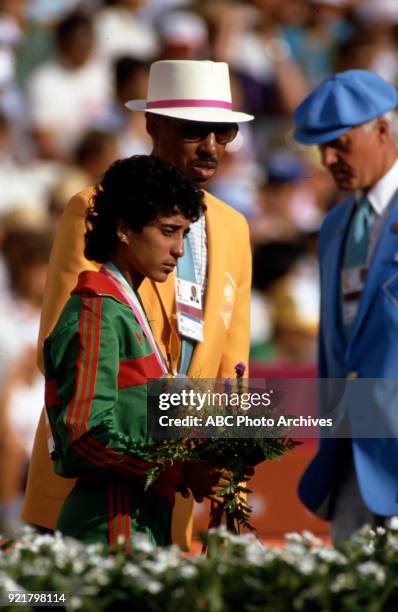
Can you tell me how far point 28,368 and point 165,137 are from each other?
98.3 inches

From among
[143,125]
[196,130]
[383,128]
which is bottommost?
[196,130]

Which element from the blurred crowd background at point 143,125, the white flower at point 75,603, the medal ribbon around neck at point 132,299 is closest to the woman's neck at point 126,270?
the medal ribbon around neck at point 132,299

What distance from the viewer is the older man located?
557 cm

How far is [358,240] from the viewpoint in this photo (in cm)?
587

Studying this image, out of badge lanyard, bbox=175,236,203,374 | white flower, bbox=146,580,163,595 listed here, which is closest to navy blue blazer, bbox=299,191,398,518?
badge lanyard, bbox=175,236,203,374

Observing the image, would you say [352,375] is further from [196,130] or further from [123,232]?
[123,232]

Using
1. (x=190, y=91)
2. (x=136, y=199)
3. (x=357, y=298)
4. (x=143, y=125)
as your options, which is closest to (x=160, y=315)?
(x=136, y=199)

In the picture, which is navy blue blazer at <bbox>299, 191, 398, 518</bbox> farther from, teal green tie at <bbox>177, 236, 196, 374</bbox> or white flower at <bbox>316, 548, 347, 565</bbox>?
white flower at <bbox>316, 548, 347, 565</bbox>

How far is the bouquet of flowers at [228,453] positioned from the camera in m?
3.79

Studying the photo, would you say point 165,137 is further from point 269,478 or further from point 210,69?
point 269,478

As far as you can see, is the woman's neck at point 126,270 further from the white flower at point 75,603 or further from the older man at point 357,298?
the older man at point 357,298

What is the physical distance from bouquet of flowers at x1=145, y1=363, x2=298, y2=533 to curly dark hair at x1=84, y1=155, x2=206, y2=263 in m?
0.49

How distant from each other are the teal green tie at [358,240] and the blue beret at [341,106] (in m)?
0.30

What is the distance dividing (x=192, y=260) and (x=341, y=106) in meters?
1.38
